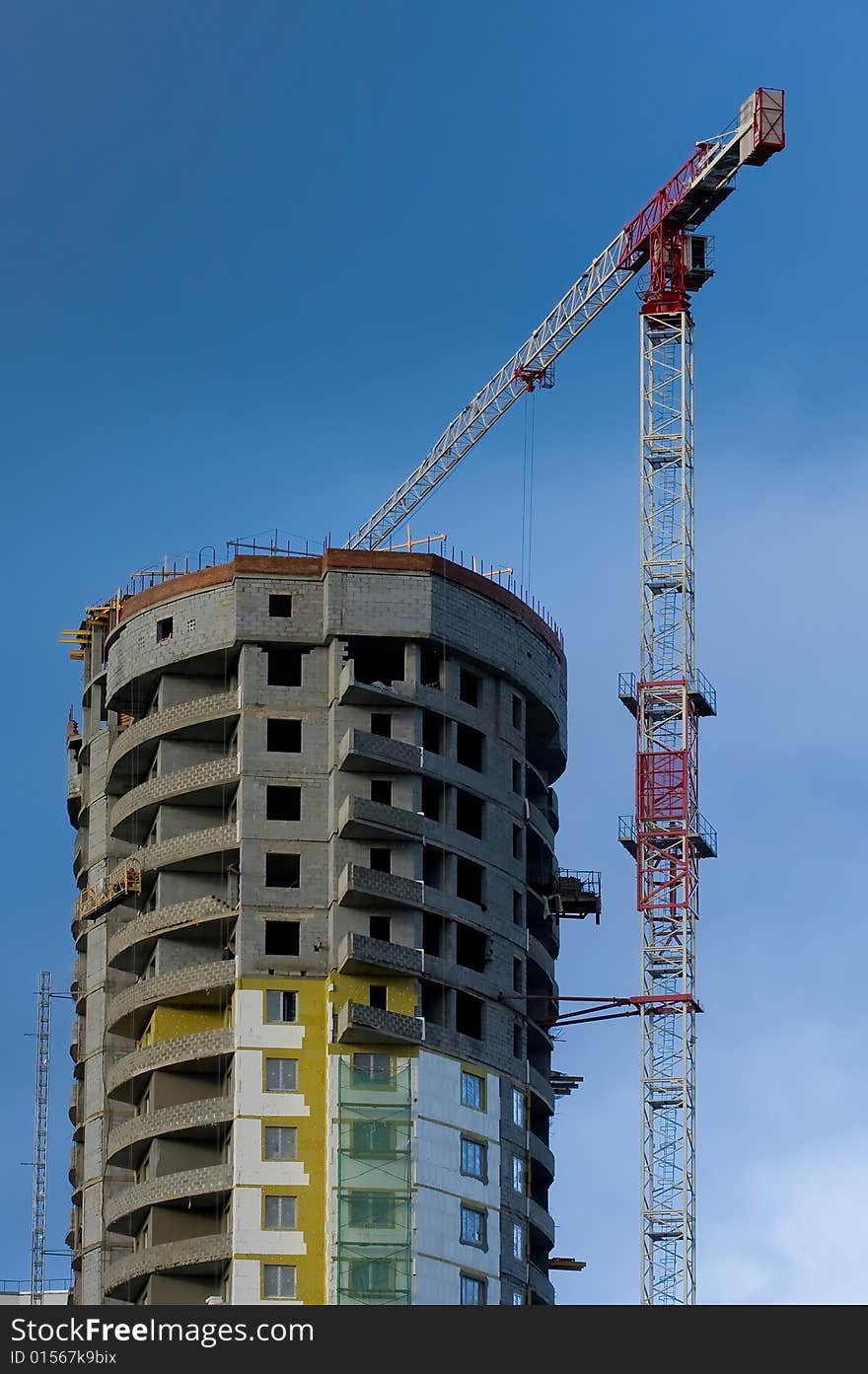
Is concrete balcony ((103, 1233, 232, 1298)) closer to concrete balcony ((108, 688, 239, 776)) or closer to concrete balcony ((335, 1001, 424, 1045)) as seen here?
concrete balcony ((335, 1001, 424, 1045))

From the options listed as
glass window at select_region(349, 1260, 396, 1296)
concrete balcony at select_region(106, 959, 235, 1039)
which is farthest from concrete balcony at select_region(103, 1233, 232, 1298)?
concrete balcony at select_region(106, 959, 235, 1039)

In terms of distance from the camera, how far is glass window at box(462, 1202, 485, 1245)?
17538cm

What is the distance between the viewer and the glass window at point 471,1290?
174 metres

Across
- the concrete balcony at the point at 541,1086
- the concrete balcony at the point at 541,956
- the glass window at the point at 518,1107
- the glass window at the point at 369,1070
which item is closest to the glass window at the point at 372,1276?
the glass window at the point at 369,1070

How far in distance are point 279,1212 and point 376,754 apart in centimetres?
2262

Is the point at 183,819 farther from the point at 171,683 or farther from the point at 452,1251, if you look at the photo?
the point at 452,1251

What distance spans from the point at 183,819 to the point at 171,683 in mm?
6992

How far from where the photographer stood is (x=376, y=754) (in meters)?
179

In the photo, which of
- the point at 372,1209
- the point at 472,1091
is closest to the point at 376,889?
the point at 472,1091

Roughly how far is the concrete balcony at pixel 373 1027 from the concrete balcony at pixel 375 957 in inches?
72.4

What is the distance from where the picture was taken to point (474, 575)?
18688 centimetres

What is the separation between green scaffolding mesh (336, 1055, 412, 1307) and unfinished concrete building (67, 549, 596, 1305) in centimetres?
10

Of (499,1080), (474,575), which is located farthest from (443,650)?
(499,1080)
